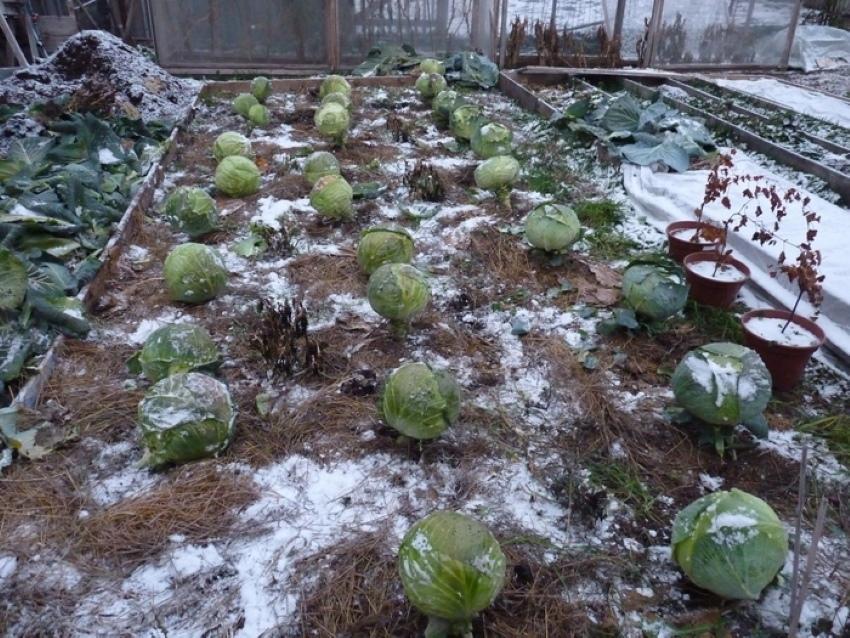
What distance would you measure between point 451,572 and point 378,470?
86 cm

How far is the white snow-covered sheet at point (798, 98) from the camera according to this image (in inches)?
317

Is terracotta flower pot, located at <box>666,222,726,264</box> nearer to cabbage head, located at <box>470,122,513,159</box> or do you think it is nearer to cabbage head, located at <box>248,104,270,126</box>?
cabbage head, located at <box>470,122,513,159</box>

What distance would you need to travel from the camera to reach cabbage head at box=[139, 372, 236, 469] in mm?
2613

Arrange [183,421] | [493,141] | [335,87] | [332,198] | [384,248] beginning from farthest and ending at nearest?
[335,87]
[493,141]
[332,198]
[384,248]
[183,421]

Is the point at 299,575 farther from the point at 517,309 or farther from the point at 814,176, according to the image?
the point at 814,176

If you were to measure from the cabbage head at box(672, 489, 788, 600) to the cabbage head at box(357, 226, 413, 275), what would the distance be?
249 centimetres

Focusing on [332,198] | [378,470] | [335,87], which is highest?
[335,87]

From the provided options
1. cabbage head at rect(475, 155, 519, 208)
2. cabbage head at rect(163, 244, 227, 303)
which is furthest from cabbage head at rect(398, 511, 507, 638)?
cabbage head at rect(475, 155, 519, 208)

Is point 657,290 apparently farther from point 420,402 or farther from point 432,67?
point 432,67

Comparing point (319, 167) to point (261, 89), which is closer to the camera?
point (319, 167)

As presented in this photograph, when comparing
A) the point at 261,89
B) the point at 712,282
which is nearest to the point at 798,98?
the point at 712,282

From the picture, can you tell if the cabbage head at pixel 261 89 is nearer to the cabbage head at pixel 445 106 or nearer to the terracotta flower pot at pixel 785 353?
the cabbage head at pixel 445 106

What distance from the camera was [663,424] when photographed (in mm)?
3023

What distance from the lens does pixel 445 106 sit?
7.35 meters
